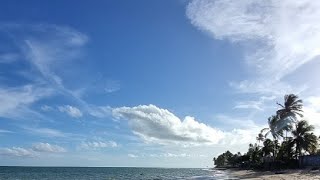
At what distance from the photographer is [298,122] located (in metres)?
73.0

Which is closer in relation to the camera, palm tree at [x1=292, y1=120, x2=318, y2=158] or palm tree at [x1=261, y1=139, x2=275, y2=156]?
palm tree at [x1=292, y1=120, x2=318, y2=158]

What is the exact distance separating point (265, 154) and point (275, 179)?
50.8m

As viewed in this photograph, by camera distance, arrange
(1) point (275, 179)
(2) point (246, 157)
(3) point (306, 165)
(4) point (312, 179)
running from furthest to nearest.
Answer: (2) point (246, 157), (3) point (306, 165), (1) point (275, 179), (4) point (312, 179)

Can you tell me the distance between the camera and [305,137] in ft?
238

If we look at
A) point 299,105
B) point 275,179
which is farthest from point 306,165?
point 275,179

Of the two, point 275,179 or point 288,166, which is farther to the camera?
point 288,166

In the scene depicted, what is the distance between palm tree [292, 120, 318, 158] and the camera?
72.0 m

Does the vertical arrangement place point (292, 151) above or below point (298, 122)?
below

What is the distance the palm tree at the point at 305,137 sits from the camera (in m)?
72.0

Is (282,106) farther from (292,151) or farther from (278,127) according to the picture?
(292,151)

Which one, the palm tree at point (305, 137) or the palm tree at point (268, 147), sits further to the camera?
the palm tree at point (268, 147)

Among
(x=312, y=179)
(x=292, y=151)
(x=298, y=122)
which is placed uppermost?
(x=298, y=122)

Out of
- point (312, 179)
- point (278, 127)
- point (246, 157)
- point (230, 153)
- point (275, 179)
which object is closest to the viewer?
point (312, 179)

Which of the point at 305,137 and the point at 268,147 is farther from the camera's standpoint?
the point at 268,147
